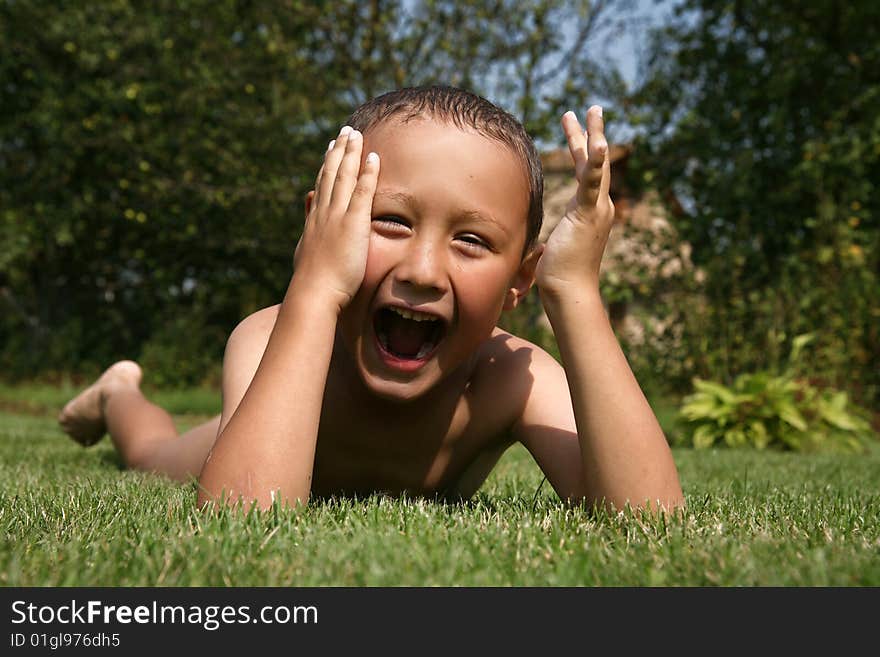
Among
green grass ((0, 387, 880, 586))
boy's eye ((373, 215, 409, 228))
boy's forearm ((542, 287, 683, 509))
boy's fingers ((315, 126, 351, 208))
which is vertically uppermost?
boy's fingers ((315, 126, 351, 208))

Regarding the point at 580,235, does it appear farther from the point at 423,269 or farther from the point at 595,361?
the point at 423,269

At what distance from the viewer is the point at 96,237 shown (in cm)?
1520

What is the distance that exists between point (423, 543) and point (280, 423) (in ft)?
1.74

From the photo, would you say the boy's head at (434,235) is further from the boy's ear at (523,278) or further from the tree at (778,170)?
the tree at (778,170)

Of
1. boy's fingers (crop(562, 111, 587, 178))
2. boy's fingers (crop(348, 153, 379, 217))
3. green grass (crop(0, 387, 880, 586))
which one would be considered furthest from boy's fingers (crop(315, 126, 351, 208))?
green grass (crop(0, 387, 880, 586))

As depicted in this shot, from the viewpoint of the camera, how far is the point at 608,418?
7.03 feet

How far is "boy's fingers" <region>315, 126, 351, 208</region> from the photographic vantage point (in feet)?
7.30

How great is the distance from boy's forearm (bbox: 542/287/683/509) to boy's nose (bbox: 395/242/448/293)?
14.4 inches

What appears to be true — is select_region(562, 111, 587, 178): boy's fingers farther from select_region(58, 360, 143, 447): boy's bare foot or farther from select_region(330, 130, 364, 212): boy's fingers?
select_region(58, 360, 143, 447): boy's bare foot

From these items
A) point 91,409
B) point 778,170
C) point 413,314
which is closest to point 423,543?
point 413,314

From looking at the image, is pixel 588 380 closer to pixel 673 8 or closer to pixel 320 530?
pixel 320 530

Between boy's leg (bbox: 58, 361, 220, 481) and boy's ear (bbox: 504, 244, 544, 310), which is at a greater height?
boy's leg (bbox: 58, 361, 220, 481)
